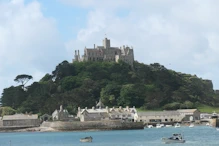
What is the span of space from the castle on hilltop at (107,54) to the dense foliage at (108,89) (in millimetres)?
3778

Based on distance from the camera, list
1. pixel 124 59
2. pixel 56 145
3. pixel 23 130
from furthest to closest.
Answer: pixel 124 59 → pixel 23 130 → pixel 56 145

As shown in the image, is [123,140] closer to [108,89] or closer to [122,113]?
[122,113]

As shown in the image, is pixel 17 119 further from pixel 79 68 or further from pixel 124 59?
pixel 124 59

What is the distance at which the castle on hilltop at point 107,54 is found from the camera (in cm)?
16038

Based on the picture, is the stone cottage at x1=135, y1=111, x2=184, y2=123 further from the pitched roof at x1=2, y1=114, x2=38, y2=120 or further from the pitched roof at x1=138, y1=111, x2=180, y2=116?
the pitched roof at x1=2, y1=114, x2=38, y2=120

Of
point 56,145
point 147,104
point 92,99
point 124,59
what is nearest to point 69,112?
point 92,99

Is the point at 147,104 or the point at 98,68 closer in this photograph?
the point at 147,104

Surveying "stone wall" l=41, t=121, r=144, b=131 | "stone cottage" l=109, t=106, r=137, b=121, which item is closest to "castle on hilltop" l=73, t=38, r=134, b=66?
"stone cottage" l=109, t=106, r=137, b=121

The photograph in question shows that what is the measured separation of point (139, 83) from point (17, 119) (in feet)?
127

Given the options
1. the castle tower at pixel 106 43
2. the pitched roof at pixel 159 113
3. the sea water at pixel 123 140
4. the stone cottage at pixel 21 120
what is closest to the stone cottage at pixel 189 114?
the pitched roof at pixel 159 113

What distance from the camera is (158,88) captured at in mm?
146375

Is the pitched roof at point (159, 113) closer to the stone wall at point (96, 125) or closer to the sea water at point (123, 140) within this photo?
the stone wall at point (96, 125)

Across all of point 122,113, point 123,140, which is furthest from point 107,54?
point 123,140

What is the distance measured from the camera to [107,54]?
6378 inches
